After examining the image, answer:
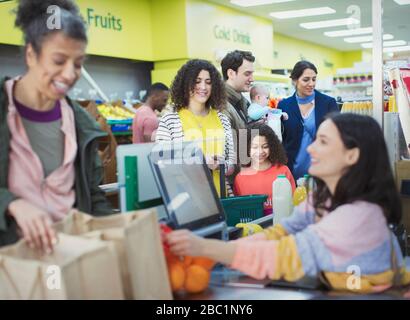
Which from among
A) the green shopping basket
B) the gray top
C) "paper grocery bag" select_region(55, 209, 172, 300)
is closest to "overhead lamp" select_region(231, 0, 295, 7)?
the green shopping basket

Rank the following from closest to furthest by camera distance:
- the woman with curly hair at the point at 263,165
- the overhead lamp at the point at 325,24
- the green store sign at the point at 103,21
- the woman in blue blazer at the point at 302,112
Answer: the woman in blue blazer at the point at 302,112 → the woman with curly hair at the point at 263,165 → the green store sign at the point at 103,21 → the overhead lamp at the point at 325,24

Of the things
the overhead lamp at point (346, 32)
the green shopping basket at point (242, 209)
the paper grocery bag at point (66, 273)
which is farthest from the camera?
the overhead lamp at point (346, 32)

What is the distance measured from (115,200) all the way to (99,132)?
920 millimetres

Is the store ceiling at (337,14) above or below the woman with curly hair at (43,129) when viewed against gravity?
above

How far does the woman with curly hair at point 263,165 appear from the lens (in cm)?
294

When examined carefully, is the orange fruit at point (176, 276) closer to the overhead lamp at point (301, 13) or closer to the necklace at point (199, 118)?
the necklace at point (199, 118)

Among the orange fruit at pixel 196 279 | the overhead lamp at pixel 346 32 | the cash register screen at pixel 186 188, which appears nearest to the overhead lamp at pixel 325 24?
the overhead lamp at pixel 346 32

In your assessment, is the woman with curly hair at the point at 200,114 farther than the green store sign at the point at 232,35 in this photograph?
No

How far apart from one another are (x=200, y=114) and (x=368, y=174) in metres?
1.64

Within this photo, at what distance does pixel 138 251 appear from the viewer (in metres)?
1.26

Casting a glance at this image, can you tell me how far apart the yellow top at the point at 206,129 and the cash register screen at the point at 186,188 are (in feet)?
3.25

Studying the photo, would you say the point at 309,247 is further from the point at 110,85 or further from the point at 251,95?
the point at 110,85

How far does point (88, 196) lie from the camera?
5.23 feet
